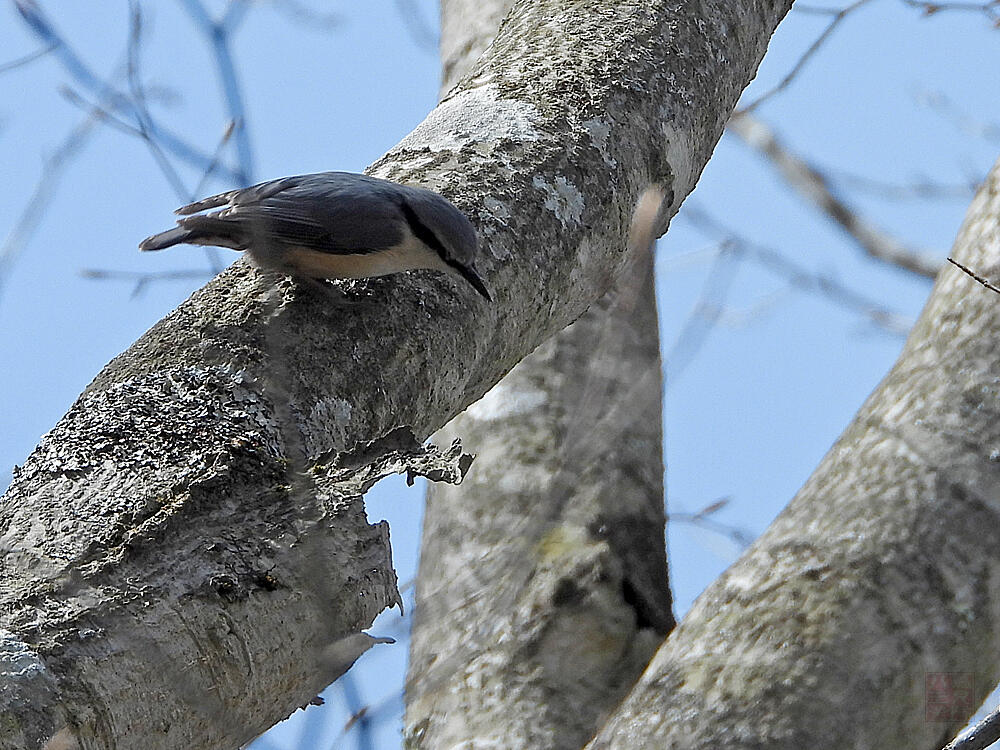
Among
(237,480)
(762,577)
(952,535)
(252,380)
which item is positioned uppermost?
(252,380)

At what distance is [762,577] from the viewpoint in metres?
2.23

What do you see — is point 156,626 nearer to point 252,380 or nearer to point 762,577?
point 252,380

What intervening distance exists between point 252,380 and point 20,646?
48cm

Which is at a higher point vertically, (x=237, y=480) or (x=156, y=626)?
(x=237, y=480)

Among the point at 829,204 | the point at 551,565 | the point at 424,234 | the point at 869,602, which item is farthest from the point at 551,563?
the point at 829,204

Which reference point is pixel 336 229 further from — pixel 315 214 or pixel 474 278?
pixel 474 278

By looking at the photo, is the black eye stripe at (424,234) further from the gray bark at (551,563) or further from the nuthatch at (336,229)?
the gray bark at (551,563)

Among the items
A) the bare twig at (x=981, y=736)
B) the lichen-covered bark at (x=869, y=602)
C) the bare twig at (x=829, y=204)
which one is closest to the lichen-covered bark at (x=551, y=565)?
the lichen-covered bark at (x=869, y=602)

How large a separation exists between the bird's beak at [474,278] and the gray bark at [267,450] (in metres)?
0.02

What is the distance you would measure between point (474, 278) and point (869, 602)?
107 cm

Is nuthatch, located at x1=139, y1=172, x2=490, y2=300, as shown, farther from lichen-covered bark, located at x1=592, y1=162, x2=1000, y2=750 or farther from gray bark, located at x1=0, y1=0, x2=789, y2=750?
lichen-covered bark, located at x1=592, y1=162, x2=1000, y2=750

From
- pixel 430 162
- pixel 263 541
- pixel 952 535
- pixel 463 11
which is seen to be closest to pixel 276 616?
pixel 263 541

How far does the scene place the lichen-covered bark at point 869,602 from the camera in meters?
2.03

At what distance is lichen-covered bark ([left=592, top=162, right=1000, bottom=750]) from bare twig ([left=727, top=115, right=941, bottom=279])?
2.55m
